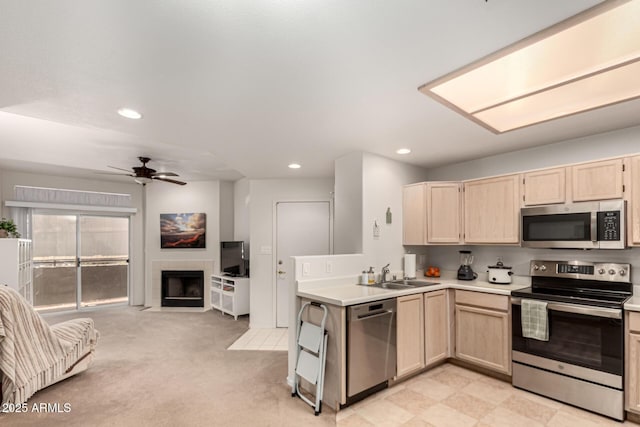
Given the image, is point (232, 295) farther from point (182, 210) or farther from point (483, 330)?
point (483, 330)

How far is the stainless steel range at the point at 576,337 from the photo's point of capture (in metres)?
2.38

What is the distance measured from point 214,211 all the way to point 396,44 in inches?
212

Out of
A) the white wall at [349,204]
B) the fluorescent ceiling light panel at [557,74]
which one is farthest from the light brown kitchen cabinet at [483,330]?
the fluorescent ceiling light panel at [557,74]

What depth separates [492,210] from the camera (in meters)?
3.42

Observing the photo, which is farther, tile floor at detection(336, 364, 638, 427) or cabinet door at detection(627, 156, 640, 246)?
cabinet door at detection(627, 156, 640, 246)

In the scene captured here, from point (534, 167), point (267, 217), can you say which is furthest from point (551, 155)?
point (267, 217)

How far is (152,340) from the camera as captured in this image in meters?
4.32

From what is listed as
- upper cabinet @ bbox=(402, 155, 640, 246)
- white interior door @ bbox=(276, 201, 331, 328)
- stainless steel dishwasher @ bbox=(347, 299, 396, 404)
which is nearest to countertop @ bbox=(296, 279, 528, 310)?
stainless steel dishwasher @ bbox=(347, 299, 396, 404)

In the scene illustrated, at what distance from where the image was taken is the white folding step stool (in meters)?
2.52

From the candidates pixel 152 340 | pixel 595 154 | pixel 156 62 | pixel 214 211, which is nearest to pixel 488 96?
pixel 595 154

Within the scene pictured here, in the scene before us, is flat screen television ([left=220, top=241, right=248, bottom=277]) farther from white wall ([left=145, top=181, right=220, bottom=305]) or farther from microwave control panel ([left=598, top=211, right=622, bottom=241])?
microwave control panel ([left=598, top=211, right=622, bottom=241])

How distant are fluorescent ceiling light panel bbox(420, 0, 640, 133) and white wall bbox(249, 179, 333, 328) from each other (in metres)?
2.89

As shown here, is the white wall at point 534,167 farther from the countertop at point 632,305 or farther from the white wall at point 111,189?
the white wall at point 111,189

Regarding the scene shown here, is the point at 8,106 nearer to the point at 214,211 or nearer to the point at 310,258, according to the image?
the point at 310,258
